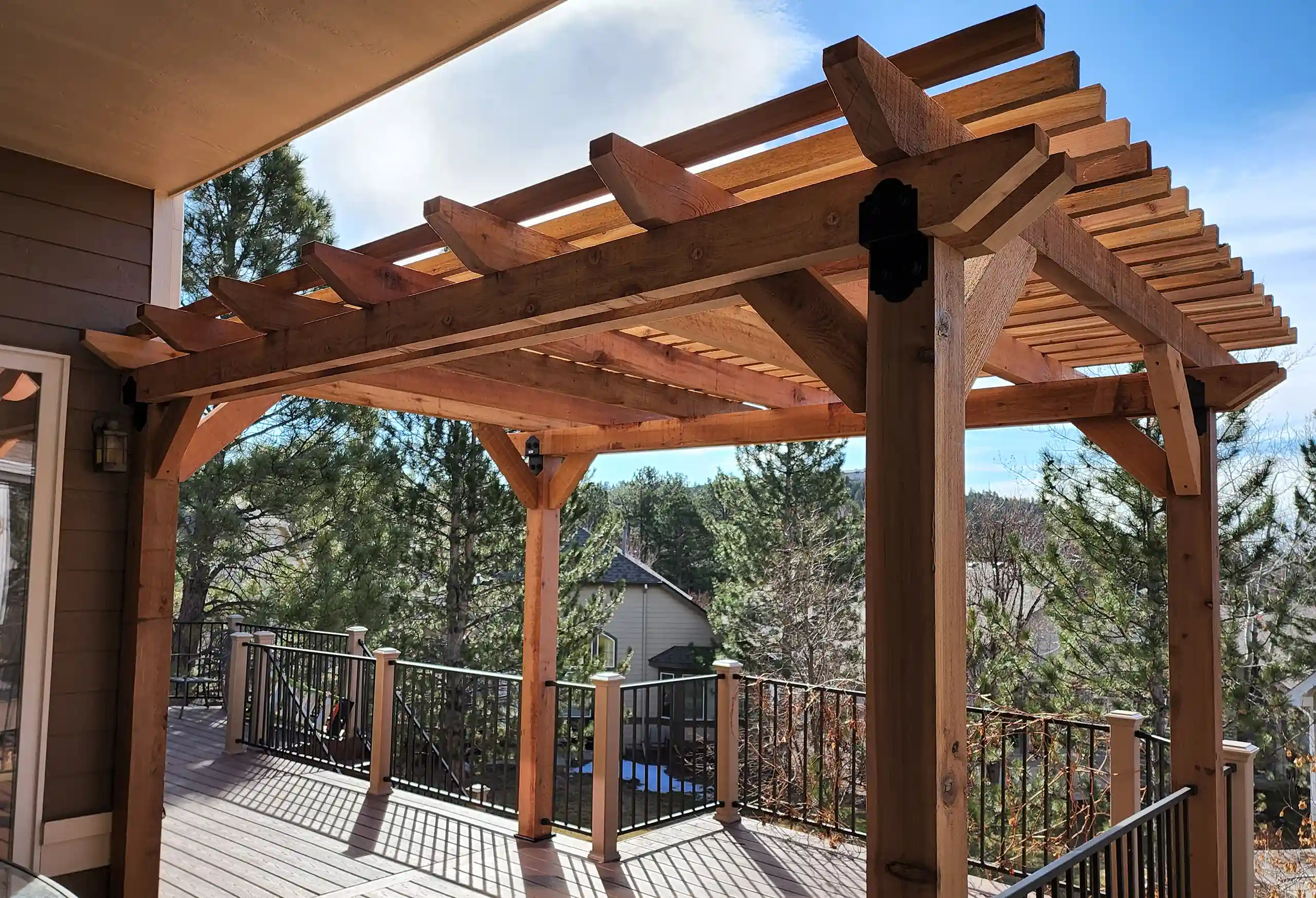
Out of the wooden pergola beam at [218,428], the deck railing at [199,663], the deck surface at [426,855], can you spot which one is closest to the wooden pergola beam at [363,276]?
the wooden pergola beam at [218,428]

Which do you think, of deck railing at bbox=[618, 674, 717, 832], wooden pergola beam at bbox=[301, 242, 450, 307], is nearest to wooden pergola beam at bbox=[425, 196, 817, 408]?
wooden pergola beam at bbox=[301, 242, 450, 307]

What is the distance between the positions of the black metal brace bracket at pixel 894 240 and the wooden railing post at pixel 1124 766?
366cm

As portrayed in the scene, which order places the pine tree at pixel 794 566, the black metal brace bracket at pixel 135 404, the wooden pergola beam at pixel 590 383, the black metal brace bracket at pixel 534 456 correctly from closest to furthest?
1. the black metal brace bracket at pixel 135 404
2. the wooden pergola beam at pixel 590 383
3. the black metal brace bracket at pixel 534 456
4. the pine tree at pixel 794 566

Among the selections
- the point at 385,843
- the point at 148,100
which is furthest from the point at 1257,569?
the point at 148,100

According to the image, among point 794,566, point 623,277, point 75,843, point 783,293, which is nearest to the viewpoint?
point 783,293

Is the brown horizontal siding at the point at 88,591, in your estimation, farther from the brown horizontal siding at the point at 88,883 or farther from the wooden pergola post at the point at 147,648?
the brown horizontal siding at the point at 88,883

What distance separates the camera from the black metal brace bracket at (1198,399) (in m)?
3.98

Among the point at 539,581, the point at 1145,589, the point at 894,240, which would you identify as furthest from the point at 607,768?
the point at 1145,589

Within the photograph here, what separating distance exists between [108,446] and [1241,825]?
524 centimetres

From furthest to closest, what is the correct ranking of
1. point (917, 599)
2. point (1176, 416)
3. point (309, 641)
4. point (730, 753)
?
point (309, 641), point (730, 753), point (1176, 416), point (917, 599)

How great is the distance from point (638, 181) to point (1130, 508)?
12301mm

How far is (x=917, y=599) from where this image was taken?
174 centimetres

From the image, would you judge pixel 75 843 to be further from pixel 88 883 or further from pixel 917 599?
pixel 917 599

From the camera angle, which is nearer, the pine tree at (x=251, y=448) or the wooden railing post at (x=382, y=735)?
the wooden railing post at (x=382, y=735)
